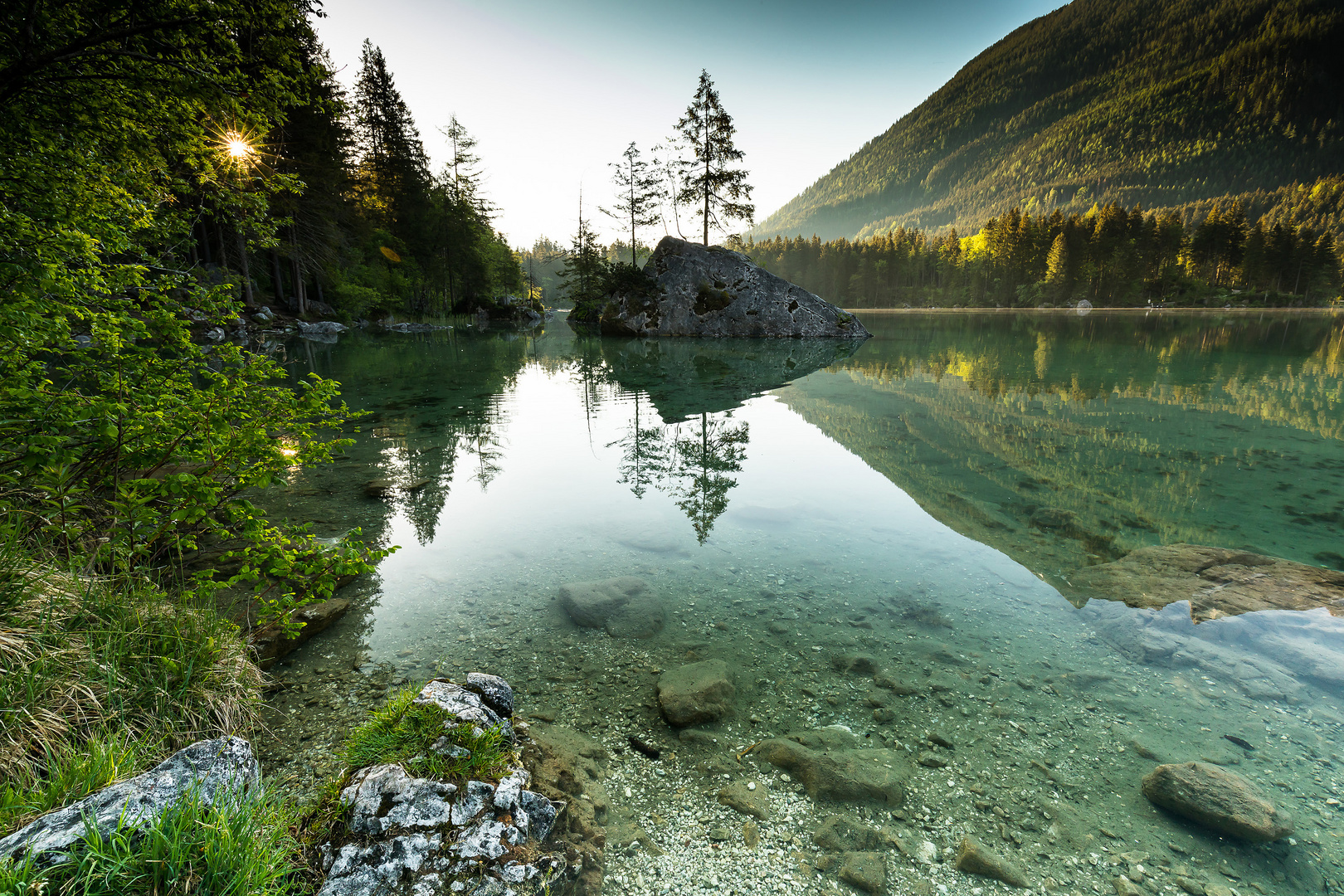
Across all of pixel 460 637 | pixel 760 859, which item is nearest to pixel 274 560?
pixel 460 637

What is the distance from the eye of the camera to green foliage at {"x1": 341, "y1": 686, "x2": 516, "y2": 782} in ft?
9.45

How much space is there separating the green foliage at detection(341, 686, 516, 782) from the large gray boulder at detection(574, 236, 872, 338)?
38.1 metres

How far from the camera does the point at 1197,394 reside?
1648cm

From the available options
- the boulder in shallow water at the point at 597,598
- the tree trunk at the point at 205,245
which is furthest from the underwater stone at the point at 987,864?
the tree trunk at the point at 205,245

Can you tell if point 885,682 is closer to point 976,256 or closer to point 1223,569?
point 1223,569

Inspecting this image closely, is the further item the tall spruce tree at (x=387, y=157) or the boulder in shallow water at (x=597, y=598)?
the tall spruce tree at (x=387, y=157)

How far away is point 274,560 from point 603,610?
9.10 feet

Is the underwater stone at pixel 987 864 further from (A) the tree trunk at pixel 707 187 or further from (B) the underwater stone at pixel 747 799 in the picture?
(A) the tree trunk at pixel 707 187

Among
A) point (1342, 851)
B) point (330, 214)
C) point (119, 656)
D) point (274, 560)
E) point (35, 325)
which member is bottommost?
point (1342, 851)

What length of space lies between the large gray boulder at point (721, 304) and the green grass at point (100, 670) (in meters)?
37.9

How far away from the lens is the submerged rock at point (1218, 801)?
3.08 metres

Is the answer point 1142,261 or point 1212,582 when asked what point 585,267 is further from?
point 1142,261

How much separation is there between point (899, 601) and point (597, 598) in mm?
3226

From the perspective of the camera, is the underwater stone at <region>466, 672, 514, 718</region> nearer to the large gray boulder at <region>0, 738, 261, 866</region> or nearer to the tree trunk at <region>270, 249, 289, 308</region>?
the large gray boulder at <region>0, 738, 261, 866</region>
